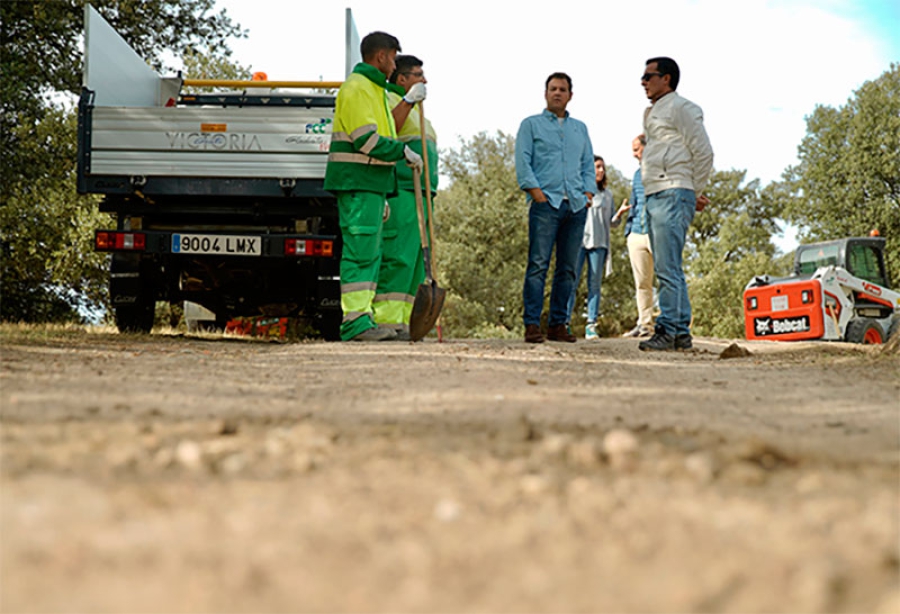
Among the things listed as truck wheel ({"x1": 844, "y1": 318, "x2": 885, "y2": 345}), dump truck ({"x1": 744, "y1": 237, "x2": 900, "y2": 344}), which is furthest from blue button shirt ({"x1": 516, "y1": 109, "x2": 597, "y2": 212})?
truck wheel ({"x1": 844, "y1": 318, "x2": 885, "y2": 345})

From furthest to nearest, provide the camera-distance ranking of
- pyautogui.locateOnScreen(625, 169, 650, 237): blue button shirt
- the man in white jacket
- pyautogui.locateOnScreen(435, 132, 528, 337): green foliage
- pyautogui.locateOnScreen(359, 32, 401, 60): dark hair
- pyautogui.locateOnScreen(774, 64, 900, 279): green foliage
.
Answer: pyautogui.locateOnScreen(774, 64, 900, 279): green foliage, pyautogui.locateOnScreen(435, 132, 528, 337): green foliage, pyautogui.locateOnScreen(625, 169, 650, 237): blue button shirt, pyautogui.locateOnScreen(359, 32, 401, 60): dark hair, the man in white jacket

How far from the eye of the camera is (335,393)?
3.35 m

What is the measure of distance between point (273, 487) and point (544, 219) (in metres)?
6.04

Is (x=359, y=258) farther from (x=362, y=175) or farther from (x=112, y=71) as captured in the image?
(x=112, y=71)

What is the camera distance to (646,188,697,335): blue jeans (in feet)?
22.2

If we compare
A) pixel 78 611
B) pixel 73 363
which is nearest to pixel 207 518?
pixel 78 611

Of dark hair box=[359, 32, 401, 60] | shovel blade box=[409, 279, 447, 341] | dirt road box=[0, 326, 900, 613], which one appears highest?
dark hair box=[359, 32, 401, 60]

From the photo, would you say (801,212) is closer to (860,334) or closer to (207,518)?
(860,334)

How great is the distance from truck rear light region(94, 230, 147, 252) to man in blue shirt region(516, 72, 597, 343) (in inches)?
129

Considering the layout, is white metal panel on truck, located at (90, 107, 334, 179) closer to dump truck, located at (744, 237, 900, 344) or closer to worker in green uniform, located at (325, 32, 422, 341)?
worker in green uniform, located at (325, 32, 422, 341)

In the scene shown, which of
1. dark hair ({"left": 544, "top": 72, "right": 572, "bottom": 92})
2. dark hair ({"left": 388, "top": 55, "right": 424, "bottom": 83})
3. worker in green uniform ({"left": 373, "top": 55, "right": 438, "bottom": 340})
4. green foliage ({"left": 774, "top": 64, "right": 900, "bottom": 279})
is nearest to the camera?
worker in green uniform ({"left": 373, "top": 55, "right": 438, "bottom": 340})

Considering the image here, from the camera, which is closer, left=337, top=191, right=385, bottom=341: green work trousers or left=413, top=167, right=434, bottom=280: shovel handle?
left=337, top=191, right=385, bottom=341: green work trousers

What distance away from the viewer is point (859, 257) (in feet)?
50.0

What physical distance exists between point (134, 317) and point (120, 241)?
86cm
